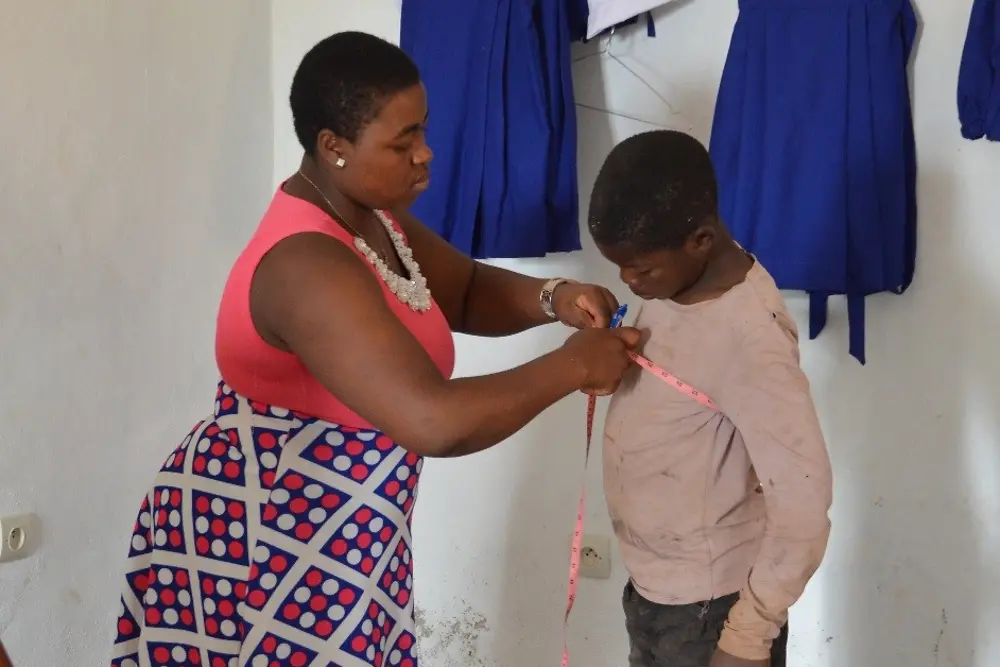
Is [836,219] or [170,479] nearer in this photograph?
[170,479]

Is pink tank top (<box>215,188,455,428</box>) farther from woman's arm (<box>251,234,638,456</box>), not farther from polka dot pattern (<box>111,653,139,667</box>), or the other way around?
polka dot pattern (<box>111,653,139,667</box>)

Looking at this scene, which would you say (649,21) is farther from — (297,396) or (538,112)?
(297,396)

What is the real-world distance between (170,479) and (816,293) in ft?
3.83

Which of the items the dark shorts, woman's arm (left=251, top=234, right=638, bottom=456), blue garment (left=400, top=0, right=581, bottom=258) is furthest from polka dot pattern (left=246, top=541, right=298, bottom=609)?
blue garment (left=400, top=0, right=581, bottom=258)

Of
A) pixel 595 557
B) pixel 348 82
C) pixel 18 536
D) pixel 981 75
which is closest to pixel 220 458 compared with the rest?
pixel 348 82

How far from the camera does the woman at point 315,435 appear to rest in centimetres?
103

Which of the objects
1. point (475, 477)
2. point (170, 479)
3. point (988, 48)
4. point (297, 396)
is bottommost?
point (475, 477)

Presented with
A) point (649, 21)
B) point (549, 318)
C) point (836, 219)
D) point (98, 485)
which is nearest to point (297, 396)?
point (549, 318)

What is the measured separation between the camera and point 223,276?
210 centimetres

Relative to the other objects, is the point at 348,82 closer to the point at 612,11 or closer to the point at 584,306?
the point at 584,306

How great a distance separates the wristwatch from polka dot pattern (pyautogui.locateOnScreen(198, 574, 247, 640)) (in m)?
0.57

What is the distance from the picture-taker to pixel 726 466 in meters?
1.08

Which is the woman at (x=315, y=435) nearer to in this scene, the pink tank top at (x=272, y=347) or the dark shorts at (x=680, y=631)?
the pink tank top at (x=272, y=347)

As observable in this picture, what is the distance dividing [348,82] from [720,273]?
492mm
